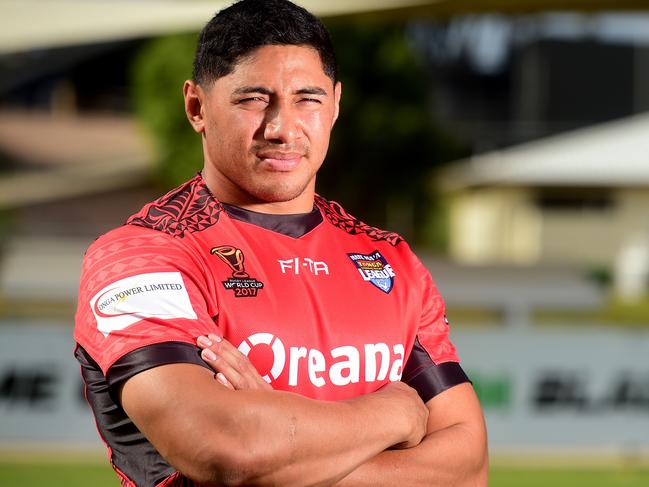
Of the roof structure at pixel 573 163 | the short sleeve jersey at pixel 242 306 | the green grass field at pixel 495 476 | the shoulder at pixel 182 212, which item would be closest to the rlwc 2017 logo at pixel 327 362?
the short sleeve jersey at pixel 242 306

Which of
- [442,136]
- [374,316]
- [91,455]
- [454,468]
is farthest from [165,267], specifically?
[442,136]

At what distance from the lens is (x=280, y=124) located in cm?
212

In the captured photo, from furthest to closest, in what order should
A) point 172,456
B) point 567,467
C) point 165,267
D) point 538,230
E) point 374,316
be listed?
point 538,230 < point 567,467 < point 374,316 < point 165,267 < point 172,456

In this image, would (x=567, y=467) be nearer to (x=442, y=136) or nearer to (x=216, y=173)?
(x=216, y=173)

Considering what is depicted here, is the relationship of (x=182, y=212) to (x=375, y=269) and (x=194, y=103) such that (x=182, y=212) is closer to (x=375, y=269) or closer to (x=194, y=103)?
(x=194, y=103)

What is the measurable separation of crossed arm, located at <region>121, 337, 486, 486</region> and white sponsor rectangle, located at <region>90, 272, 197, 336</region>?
102 mm

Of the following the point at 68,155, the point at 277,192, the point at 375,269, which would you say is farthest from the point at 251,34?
the point at 68,155

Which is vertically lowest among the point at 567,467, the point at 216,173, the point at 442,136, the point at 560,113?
the point at 567,467

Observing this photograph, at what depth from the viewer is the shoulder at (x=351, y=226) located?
7.91 feet

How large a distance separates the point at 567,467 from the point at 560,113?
3452 cm

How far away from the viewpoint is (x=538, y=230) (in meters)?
31.9

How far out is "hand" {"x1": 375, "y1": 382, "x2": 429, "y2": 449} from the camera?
2127 mm

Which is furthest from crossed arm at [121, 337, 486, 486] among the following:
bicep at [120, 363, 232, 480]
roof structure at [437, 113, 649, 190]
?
roof structure at [437, 113, 649, 190]

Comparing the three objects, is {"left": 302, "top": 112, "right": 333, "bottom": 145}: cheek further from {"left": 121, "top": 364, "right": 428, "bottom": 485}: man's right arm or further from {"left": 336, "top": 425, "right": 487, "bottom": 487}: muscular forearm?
{"left": 336, "top": 425, "right": 487, "bottom": 487}: muscular forearm
